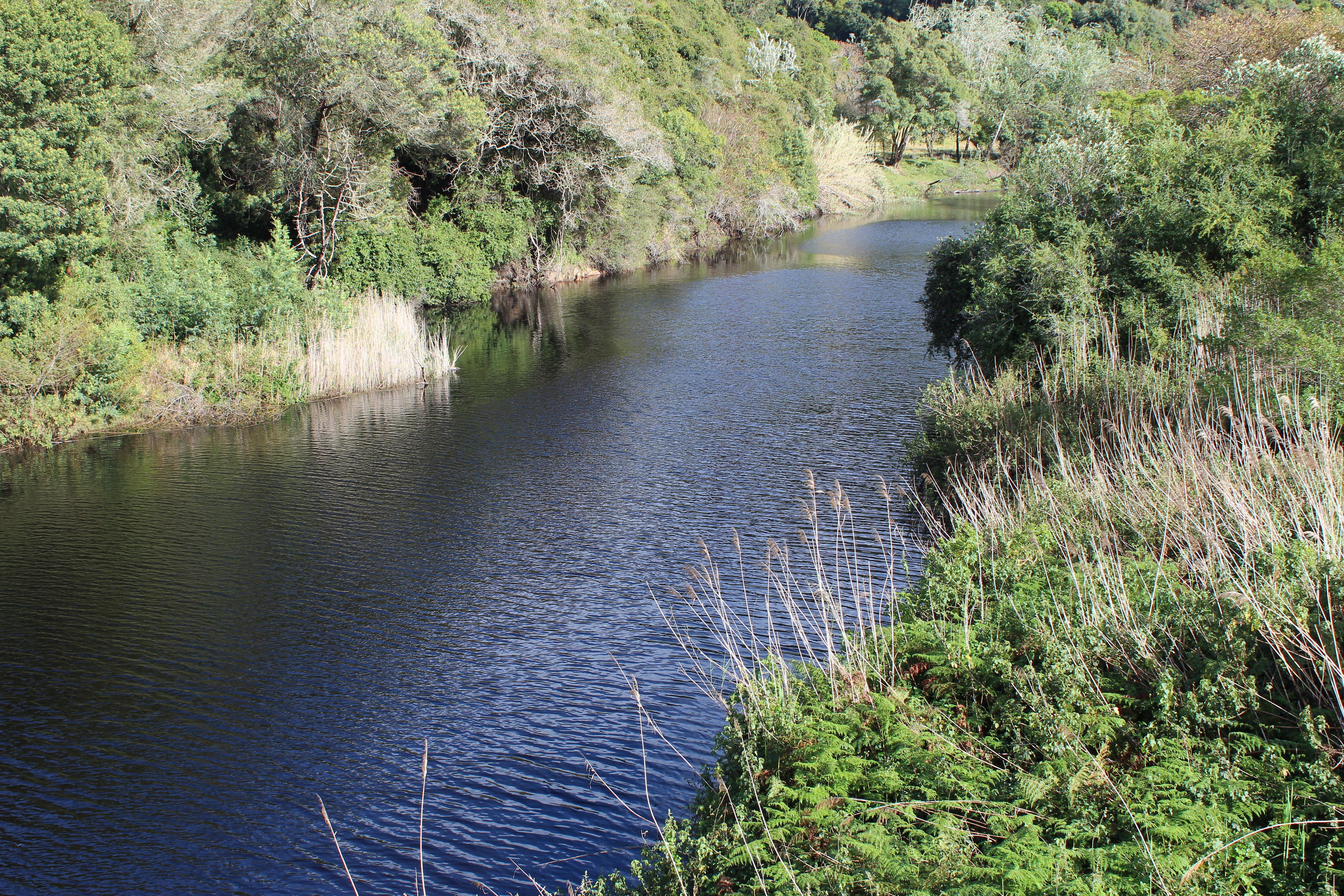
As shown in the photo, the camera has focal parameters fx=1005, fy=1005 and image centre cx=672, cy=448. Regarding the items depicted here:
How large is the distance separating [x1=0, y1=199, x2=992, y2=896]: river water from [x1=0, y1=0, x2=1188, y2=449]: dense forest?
1916mm

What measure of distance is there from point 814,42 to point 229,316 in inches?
2697

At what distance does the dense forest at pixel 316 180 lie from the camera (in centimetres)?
1961

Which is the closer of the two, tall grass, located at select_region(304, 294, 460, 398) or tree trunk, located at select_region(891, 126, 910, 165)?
tall grass, located at select_region(304, 294, 460, 398)

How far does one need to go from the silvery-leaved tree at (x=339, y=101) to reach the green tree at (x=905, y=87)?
57.8 metres

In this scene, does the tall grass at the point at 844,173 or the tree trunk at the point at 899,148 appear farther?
the tree trunk at the point at 899,148

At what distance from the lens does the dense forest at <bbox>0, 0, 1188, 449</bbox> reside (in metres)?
19.6

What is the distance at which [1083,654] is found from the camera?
24.2 ft

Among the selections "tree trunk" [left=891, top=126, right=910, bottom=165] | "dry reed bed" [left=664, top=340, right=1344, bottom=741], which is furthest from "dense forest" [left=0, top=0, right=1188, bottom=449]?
"tree trunk" [left=891, top=126, right=910, bottom=165]

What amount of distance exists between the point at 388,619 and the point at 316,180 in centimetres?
2053

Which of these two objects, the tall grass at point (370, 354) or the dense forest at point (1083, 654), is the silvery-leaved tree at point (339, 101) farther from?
the dense forest at point (1083, 654)

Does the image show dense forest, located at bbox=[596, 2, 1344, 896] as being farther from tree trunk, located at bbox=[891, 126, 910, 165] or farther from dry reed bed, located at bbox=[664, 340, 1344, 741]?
tree trunk, located at bbox=[891, 126, 910, 165]

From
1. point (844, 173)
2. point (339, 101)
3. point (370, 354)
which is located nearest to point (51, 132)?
point (370, 354)

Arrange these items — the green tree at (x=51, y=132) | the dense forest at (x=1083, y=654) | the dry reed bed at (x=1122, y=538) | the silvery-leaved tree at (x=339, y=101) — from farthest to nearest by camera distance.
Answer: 1. the silvery-leaved tree at (x=339, y=101)
2. the green tree at (x=51, y=132)
3. the dry reed bed at (x=1122, y=538)
4. the dense forest at (x=1083, y=654)

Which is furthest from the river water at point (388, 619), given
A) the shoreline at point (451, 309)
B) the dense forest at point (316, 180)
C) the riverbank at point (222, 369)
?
the dense forest at point (316, 180)
